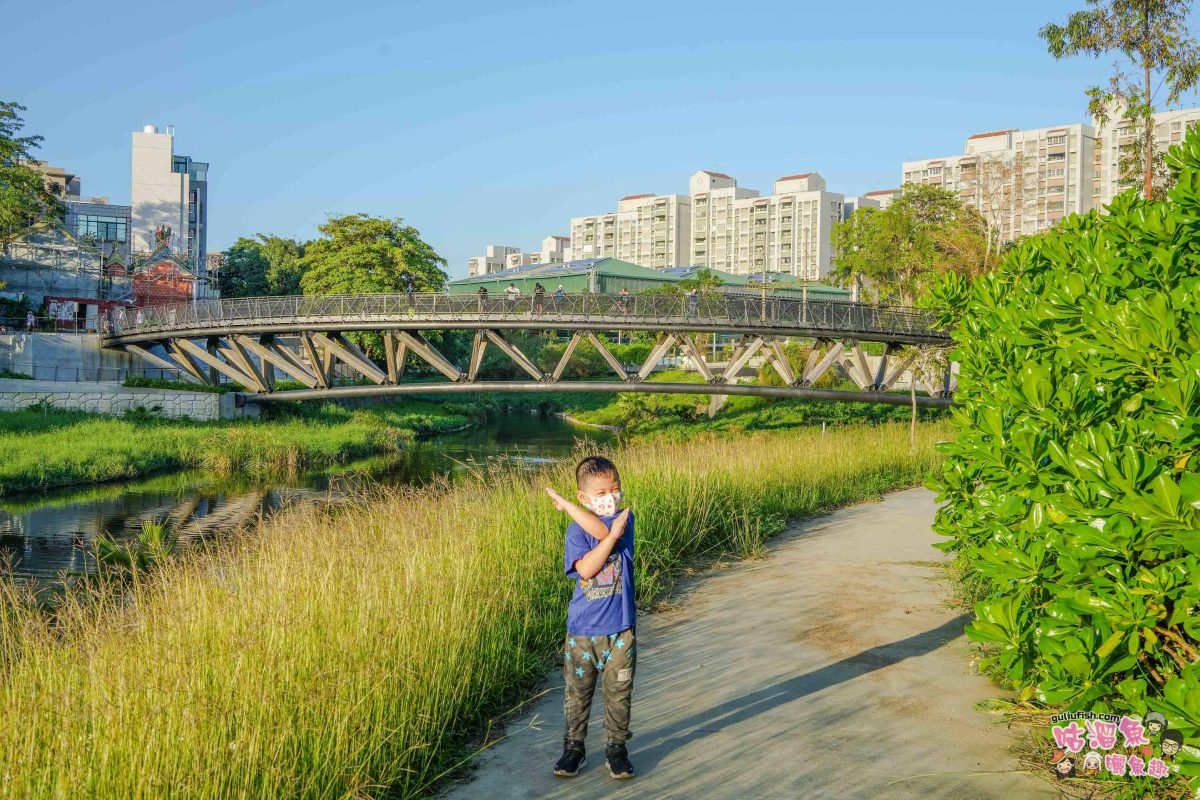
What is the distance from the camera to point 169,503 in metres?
20.5

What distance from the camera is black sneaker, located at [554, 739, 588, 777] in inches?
184

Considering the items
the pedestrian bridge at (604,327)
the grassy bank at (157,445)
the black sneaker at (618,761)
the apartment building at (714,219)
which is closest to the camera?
the black sneaker at (618,761)

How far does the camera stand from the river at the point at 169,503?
14812 mm

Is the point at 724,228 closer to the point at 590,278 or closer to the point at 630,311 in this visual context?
the point at 590,278

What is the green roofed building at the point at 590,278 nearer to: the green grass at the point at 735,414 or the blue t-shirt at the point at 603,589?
the green grass at the point at 735,414

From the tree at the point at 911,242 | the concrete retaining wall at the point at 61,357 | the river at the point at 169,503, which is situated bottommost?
the river at the point at 169,503

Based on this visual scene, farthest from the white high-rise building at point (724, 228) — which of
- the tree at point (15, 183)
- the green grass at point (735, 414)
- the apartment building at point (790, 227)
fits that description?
the tree at point (15, 183)

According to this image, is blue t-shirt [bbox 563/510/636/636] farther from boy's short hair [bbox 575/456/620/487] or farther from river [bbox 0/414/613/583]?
river [bbox 0/414/613/583]

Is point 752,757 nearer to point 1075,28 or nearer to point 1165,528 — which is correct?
point 1165,528

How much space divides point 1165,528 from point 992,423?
1.62 meters

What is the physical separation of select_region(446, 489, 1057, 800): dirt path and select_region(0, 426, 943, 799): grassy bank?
0.41 metres

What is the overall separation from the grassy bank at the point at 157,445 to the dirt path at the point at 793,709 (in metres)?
19.1

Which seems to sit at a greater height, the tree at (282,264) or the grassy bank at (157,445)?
the tree at (282,264)

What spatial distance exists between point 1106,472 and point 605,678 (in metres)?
2.45
